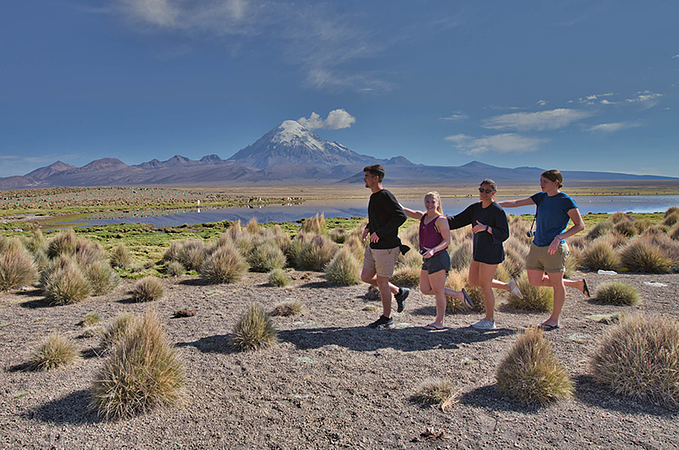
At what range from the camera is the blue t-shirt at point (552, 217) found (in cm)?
454

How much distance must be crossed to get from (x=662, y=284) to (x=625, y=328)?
17.1 ft

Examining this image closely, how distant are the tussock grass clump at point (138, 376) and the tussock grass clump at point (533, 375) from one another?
109 inches

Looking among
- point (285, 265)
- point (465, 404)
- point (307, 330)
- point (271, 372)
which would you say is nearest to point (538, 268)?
point (465, 404)

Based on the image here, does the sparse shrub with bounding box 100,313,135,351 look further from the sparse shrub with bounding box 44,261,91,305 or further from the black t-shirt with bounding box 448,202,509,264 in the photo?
the black t-shirt with bounding box 448,202,509,264

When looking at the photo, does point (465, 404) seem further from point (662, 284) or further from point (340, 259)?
point (662, 284)

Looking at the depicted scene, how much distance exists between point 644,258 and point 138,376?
10.3m

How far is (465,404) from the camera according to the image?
10.5 feet

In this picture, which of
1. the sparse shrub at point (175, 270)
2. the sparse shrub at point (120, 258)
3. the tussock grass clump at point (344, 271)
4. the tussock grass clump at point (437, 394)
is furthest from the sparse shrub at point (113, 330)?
the sparse shrub at point (120, 258)

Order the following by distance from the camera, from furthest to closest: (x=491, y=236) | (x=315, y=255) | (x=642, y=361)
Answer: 1. (x=315, y=255)
2. (x=491, y=236)
3. (x=642, y=361)

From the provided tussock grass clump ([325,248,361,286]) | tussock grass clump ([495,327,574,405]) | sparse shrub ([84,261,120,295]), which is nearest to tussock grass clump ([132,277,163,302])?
sparse shrub ([84,261,120,295])

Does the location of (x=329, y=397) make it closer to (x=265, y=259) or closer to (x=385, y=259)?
(x=385, y=259)

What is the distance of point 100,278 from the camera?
729 centimetres

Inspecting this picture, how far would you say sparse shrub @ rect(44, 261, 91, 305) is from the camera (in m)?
6.45

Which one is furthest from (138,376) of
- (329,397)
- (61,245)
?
(61,245)
